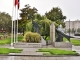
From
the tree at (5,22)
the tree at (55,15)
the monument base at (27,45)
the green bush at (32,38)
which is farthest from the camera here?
the tree at (5,22)

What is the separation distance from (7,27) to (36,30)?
45.2m

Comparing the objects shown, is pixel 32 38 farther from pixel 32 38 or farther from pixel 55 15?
pixel 55 15

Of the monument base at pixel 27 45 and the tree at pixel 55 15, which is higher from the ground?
the tree at pixel 55 15

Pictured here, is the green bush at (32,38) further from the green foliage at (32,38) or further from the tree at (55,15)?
the tree at (55,15)

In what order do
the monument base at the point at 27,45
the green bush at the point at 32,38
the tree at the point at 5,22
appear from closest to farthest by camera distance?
the monument base at the point at 27,45 → the green bush at the point at 32,38 → the tree at the point at 5,22

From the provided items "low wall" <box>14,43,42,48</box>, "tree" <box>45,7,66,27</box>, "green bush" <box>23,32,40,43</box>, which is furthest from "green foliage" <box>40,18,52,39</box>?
"tree" <box>45,7,66,27</box>

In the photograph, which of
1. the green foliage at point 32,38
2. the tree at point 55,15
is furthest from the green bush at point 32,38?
the tree at point 55,15

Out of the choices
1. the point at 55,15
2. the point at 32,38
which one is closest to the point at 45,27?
the point at 32,38

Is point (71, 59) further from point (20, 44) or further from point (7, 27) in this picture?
point (7, 27)

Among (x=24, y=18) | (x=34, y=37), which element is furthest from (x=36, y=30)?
(x=24, y=18)

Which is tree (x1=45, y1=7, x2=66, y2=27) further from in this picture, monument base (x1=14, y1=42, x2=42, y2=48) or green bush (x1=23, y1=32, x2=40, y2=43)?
monument base (x1=14, y1=42, x2=42, y2=48)

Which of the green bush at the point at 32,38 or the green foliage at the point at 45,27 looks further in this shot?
the green foliage at the point at 45,27

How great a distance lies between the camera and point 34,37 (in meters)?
32.5

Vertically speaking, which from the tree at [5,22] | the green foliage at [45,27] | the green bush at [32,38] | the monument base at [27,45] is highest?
the tree at [5,22]
